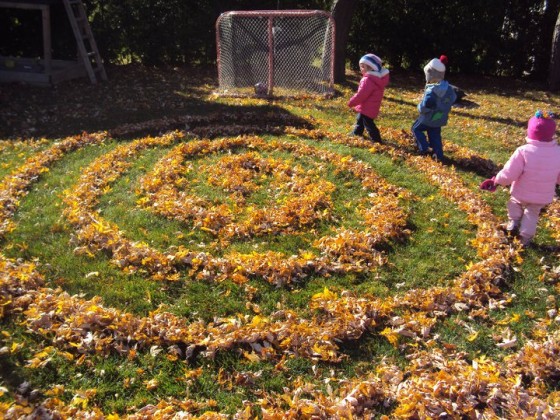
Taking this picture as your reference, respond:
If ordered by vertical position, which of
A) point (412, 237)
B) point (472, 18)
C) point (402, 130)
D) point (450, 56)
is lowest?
point (412, 237)

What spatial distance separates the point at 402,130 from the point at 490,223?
154 inches

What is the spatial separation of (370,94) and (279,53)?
4.08m

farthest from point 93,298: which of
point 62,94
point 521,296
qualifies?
point 62,94

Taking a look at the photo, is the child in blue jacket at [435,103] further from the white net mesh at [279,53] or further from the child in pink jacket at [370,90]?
the white net mesh at [279,53]

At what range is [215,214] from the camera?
6285mm

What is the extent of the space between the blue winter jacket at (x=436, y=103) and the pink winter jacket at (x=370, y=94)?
869 millimetres

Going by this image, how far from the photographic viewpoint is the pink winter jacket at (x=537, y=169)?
563 centimetres

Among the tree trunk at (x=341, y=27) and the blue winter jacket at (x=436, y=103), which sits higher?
the tree trunk at (x=341, y=27)

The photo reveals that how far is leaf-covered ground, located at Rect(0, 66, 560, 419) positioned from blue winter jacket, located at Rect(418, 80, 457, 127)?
655mm

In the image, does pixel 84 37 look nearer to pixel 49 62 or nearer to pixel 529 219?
pixel 49 62

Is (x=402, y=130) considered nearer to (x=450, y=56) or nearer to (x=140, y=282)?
(x=140, y=282)

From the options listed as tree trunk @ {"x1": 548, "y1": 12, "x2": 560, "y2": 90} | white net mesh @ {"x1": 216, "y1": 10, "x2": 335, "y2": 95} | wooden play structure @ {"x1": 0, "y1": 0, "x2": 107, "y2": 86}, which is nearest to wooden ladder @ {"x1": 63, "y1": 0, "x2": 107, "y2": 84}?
wooden play structure @ {"x1": 0, "y1": 0, "x2": 107, "y2": 86}

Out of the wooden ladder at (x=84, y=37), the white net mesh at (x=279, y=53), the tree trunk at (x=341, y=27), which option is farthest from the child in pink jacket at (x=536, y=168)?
the wooden ladder at (x=84, y=37)

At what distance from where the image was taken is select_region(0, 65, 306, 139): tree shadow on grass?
9688mm
